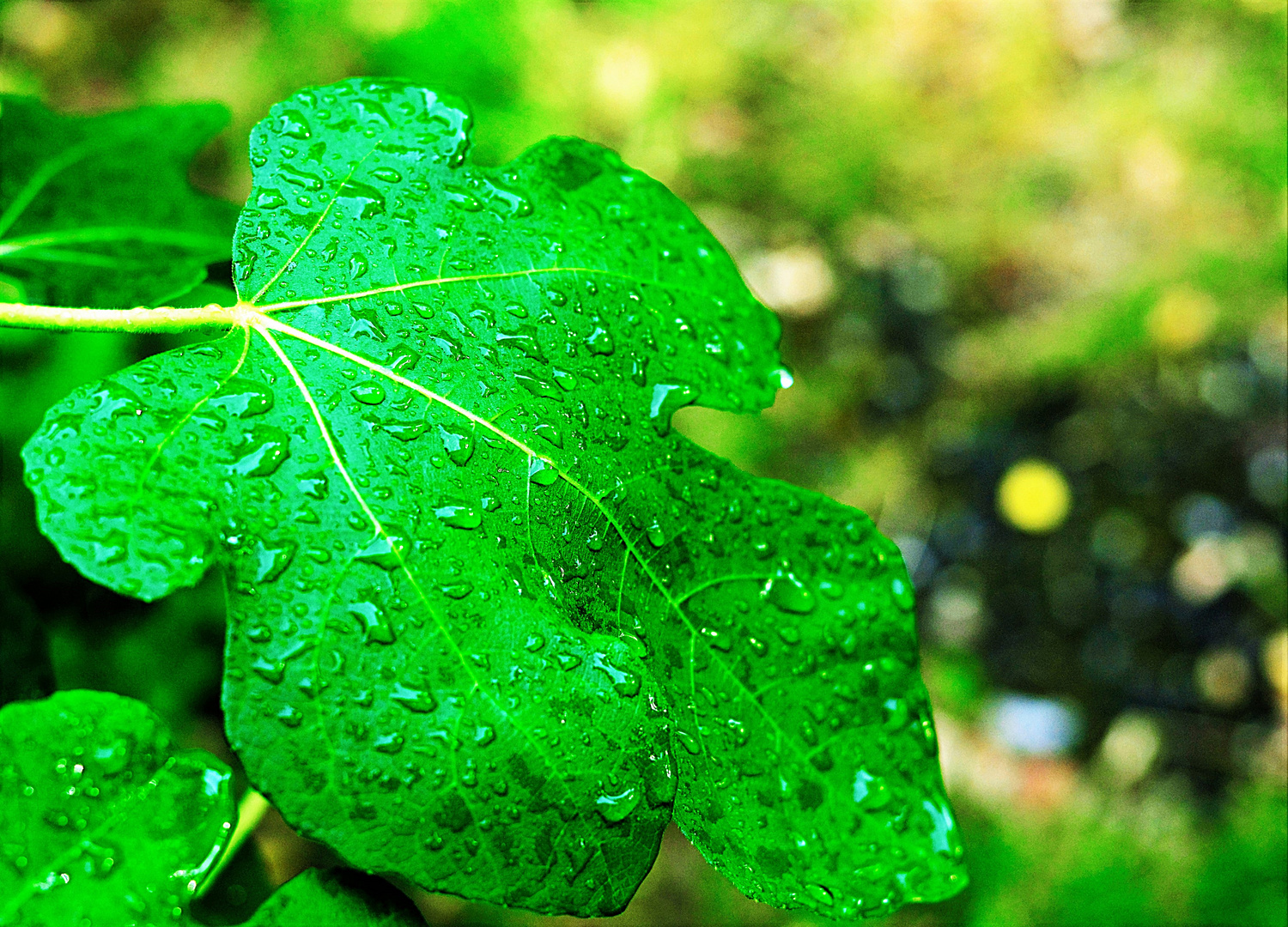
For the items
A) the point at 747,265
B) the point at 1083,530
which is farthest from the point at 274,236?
the point at 1083,530

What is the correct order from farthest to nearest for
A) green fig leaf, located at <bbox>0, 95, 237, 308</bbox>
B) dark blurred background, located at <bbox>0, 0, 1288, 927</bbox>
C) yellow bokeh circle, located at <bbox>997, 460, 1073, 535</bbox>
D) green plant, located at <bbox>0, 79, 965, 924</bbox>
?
yellow bokeh circle, located at <bbox>997, 460, 1073, 535</bbox>, dark blurred background, located at <bbox>0, 0, 1288, 927</bbox>, green fig leaf, located at <bbox>0, 95, 237, 308</bbox>, green plant, located at <bbox>0, 79, 965, 924</bbox>

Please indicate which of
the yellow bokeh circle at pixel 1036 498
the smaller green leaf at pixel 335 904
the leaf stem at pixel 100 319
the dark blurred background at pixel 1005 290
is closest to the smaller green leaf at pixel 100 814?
the smaller green leaf at pixel 335 904

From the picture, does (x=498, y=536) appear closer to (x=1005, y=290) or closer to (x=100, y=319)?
(x=100, y=319)

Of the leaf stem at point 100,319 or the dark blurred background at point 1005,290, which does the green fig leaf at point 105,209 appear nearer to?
the leaf stem at point 100,319

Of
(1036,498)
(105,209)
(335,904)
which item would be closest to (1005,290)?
(1036,498)

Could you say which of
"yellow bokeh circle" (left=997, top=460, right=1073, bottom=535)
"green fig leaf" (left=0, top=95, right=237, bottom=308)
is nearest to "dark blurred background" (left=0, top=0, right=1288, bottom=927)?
"yellow bokeh circle" (left=997, top=460, right=1073, bottom=535)

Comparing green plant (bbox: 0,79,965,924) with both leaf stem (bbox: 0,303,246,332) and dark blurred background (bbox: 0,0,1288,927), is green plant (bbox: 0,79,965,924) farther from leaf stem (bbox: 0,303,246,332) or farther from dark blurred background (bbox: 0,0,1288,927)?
dark blurred background (bbox: 0,0,1288,927)

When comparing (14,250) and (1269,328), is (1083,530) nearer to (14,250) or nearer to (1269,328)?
(1269,328)
